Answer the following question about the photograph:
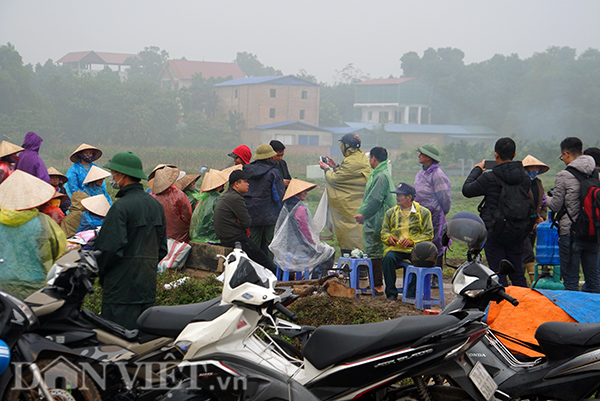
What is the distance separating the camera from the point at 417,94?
56.4 m

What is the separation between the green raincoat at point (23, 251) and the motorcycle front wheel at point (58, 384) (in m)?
1.06

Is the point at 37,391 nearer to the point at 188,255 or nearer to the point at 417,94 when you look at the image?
the point at 188,255

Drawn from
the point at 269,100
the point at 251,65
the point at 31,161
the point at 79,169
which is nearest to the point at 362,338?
the point at 79,169

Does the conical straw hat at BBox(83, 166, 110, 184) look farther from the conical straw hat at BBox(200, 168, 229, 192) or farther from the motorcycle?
the motorcycle

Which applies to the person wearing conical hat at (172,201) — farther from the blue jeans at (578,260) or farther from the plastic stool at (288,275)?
the blue jeans at (578,260)

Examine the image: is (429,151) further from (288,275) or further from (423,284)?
(288,275)

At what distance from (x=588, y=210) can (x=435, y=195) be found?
2.10 metres

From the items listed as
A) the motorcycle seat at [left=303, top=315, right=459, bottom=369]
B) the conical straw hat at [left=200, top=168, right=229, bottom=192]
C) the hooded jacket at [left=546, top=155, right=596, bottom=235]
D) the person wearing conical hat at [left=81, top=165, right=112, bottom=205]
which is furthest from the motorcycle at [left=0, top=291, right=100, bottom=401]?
the hooded jacket at [left=546, top=155, right=596, bottom=235]

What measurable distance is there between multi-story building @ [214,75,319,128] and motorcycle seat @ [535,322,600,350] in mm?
43746

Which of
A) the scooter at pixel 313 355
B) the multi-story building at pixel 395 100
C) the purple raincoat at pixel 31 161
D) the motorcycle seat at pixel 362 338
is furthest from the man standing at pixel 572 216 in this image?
the multi-story building at pixel 395 100

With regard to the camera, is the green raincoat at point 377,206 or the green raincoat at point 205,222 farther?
the green raincoat at point 205,222

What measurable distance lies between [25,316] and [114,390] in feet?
2.75

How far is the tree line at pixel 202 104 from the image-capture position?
121 ft

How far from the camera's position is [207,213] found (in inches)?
322
